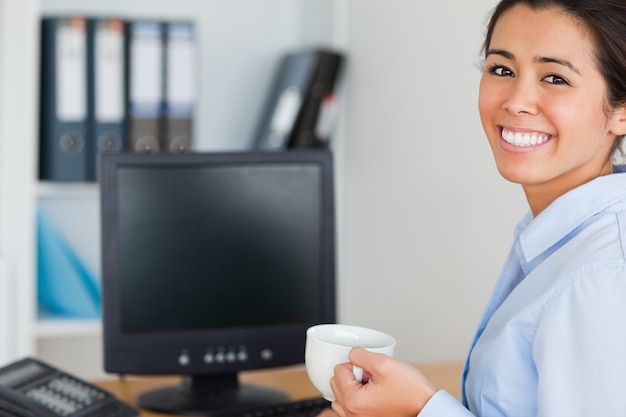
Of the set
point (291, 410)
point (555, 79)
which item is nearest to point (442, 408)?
point (555, 79)

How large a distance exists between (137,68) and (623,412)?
184 cm

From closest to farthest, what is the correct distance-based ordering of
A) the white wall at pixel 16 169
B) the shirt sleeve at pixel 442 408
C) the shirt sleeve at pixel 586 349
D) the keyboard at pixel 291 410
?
the shirt sleeve at pixel 586 349
the shirt sleeve at pixel 442 408
the keyboard at pixel 291 410
the white wall at pixel 16 169

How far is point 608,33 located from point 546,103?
0.10 metres

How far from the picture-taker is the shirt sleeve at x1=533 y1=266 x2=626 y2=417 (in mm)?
980

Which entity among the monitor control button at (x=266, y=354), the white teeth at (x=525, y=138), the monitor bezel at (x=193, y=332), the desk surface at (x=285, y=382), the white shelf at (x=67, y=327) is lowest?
the white shelf at (x=67, y=327)

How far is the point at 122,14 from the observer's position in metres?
2.78

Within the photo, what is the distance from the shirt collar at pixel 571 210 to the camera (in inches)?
44.7

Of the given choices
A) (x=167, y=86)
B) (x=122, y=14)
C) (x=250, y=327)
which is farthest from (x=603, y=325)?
(x=122, y=14)

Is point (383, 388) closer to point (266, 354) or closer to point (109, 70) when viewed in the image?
point (266, 354)

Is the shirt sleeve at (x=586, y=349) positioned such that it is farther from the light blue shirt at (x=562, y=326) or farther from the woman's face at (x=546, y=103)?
the woman's face at (x=546, y=103)

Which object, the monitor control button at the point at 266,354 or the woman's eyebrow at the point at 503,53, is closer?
the woman's eyebrow at the point at 503,53

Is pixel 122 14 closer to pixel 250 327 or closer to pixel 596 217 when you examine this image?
pixel 250 327

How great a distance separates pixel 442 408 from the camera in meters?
1.10

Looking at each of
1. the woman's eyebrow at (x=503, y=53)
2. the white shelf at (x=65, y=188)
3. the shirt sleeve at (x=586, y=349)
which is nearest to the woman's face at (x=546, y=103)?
the woman's eyebrow at (x=503, y=53)
